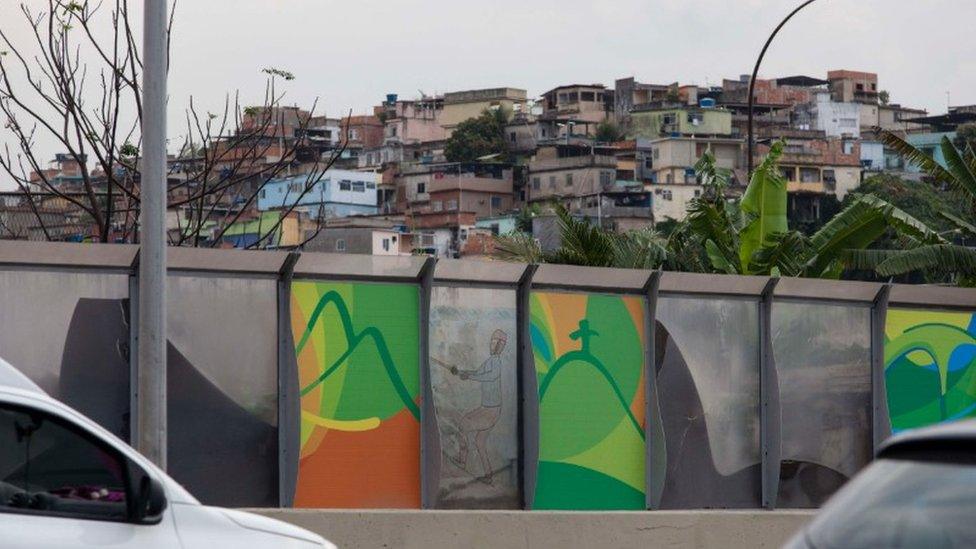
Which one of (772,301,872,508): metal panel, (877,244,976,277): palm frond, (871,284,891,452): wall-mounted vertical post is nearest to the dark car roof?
(772,301,872,508): metal panel

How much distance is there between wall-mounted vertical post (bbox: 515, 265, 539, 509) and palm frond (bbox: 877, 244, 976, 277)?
51.0 ft

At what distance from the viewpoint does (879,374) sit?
16.0 m

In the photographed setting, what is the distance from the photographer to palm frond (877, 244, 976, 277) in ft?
93.2

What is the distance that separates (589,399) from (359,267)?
93.5 inches

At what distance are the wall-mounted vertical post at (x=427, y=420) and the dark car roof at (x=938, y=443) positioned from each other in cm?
827

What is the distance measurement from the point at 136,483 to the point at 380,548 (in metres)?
5.49

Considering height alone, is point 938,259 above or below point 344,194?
below

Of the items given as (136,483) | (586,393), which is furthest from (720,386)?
(136,483)

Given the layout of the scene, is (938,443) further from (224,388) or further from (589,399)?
(589,399)

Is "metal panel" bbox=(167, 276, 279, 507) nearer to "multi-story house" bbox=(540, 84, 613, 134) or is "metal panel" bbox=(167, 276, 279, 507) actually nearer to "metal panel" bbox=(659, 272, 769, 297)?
"metal panel" bbox=(659, 272, 769, 297)

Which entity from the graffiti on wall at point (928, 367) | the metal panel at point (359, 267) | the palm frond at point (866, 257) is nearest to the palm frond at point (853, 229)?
the palm frond at point (866, 257)

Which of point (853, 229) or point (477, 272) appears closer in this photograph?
point (477, 272)

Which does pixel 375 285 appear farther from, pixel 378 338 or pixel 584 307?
pixel 584 307

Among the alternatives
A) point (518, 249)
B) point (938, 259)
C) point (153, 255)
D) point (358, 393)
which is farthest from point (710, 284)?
point (518, 249)
